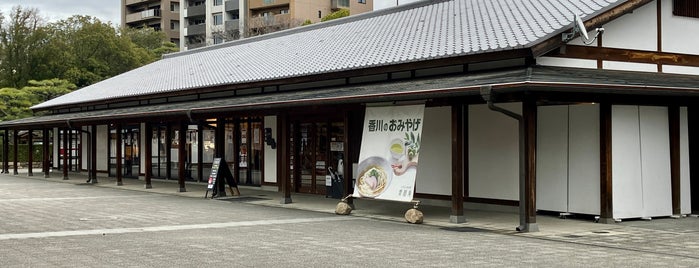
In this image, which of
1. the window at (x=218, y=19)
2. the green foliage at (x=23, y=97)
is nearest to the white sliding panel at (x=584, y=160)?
the green foliage at (x=23, y=97)

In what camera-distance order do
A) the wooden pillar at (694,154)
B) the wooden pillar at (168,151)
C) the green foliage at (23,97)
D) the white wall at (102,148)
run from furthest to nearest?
the green foliage at (23,97)
the white wall at (102,148)
the wooden pillar at (168,151)
the wooden pillar at (694,154)

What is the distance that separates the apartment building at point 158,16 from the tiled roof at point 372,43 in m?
46.8

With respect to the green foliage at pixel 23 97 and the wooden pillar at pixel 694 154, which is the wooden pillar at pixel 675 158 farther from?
the green foliage at pixel 23 97

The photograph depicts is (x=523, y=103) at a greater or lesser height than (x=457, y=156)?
greater

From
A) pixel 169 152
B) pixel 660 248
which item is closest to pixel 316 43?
pixel 169 152

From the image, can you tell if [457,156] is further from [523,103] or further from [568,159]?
[568,159]

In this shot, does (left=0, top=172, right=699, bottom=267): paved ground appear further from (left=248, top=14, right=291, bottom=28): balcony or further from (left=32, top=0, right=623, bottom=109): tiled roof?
(left=248, top=14, right=291, bottom=28): balcony

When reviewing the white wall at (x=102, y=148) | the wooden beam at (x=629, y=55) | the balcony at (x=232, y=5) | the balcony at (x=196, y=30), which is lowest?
the white wall at (x=102, y=148)

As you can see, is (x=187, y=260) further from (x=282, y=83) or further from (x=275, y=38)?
(x=275, y=38)

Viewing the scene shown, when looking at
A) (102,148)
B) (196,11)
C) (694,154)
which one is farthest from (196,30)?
(694,154)

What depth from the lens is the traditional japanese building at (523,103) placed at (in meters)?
12.6

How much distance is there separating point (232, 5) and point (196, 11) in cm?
681

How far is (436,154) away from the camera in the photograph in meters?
16.0

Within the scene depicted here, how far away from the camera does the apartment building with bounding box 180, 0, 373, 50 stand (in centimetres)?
5888
